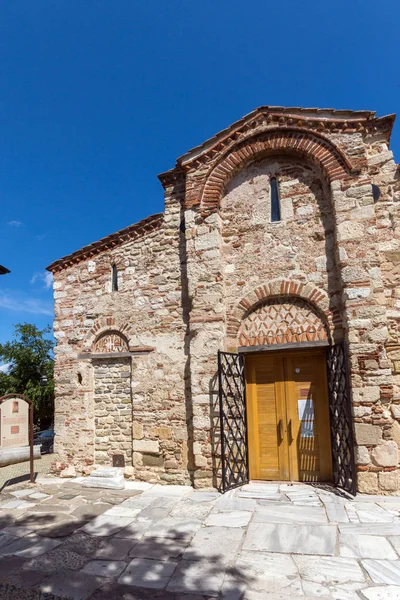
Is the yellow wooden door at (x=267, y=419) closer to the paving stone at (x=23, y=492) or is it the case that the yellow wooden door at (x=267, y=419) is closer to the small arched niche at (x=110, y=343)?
the small arched niche at (x=110, y=343)

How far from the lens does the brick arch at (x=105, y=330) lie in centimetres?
755

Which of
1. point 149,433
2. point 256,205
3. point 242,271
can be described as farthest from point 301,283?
point 149,433

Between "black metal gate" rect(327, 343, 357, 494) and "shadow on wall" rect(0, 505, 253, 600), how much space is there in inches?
93.1

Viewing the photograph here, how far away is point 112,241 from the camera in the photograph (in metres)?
8.06

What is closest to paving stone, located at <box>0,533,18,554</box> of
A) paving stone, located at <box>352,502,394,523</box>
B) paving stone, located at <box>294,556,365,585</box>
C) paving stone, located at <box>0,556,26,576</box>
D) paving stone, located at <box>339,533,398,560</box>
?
paving stone, located at <box>0,556,26,576</box>

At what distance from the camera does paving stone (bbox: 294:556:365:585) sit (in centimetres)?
345

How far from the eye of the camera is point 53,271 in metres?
8.69

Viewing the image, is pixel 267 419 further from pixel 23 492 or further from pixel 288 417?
pixel 23 492

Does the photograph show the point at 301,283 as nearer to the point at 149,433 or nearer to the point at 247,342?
the point at 247,342

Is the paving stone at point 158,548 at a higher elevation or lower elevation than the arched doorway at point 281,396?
lower

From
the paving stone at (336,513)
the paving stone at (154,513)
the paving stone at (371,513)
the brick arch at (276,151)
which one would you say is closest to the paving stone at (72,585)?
the paving stone at (154,513)

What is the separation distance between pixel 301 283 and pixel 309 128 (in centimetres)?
262

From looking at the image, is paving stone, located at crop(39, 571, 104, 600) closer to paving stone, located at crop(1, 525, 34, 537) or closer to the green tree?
paving stone, located at crop(1, 525, 34, 537)

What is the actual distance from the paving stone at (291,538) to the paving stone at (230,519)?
168 mm
